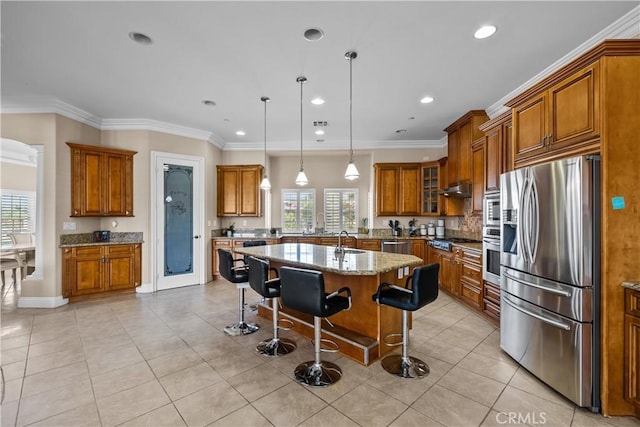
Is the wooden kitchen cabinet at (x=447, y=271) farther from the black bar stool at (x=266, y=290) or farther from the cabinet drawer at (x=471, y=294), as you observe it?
the black bar stool at (x=266, y=290)

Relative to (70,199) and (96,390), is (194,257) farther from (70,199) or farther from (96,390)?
(96,390)

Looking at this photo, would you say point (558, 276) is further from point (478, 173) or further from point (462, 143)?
point (462, 143)

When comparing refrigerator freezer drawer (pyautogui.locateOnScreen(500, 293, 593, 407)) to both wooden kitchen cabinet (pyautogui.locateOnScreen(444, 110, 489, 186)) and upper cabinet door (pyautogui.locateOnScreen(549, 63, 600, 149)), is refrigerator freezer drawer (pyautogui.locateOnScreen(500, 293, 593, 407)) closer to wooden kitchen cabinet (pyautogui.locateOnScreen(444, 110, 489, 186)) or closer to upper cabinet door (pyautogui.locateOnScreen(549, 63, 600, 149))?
upper cabinet door (pyautogui.locateOnScreen(549, 63, 600, 149))

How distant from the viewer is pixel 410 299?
232 cm

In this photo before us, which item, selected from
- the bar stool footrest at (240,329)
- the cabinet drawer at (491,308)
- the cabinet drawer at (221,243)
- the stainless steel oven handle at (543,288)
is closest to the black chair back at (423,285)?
the stainless steel oven handle at (543,288)

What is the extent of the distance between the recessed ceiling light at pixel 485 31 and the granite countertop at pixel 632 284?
2.29 metres

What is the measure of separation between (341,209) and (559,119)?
16.1 ft

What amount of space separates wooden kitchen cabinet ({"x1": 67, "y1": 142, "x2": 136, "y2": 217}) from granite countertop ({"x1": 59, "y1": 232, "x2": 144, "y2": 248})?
37 centimetres

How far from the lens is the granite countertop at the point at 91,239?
4305 millimetres

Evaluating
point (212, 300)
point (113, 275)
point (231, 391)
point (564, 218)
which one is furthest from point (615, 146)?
point (113, 275)

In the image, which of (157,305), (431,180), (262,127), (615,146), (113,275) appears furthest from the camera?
(431,180)

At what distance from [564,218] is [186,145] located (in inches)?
226

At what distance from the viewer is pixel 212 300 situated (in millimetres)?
4477

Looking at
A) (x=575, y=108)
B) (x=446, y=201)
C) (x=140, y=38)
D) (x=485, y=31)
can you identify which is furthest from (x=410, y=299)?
(x=446, y=201)
